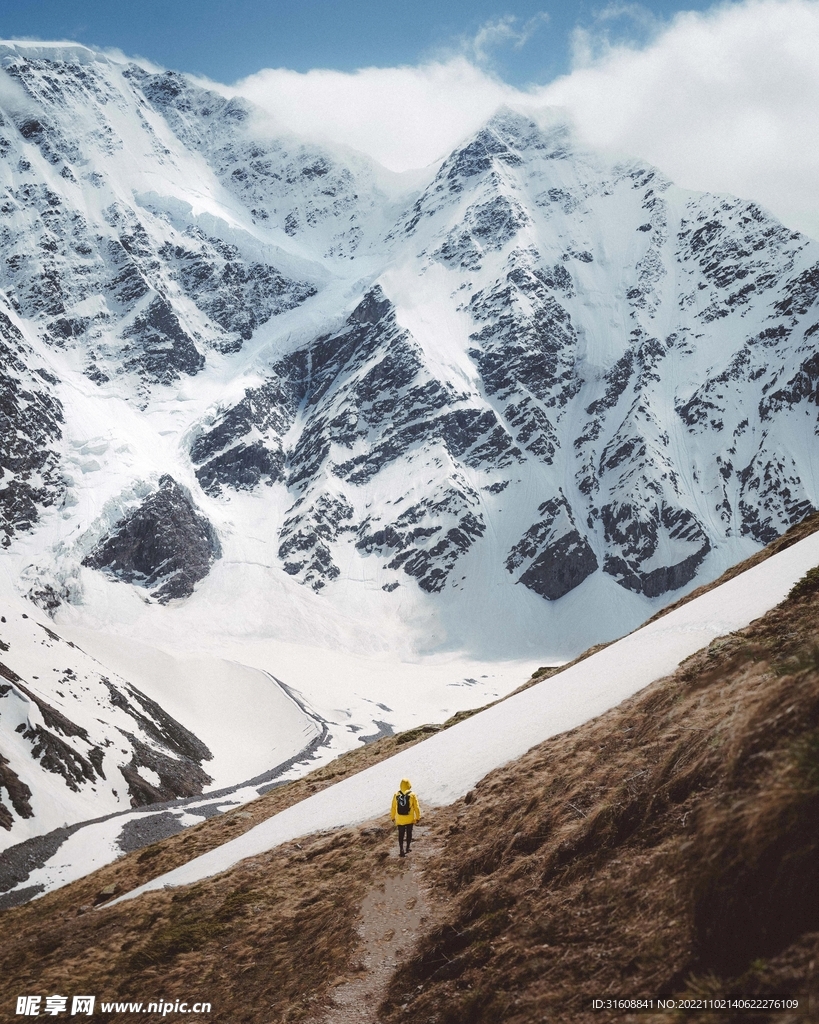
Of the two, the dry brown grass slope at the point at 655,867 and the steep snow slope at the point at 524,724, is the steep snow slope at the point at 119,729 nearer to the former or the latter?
the steep snow slope at the point at 524,724

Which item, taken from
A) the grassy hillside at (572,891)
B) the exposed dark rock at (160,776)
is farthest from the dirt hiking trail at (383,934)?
the exposed dark rock at (160,776)

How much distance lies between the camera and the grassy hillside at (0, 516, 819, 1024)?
232 inches

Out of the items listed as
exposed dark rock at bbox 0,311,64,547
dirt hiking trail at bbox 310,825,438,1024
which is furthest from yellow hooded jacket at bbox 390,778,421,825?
exposed dark rock at bbox 0,311,64,547

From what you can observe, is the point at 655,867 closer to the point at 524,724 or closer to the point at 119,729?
the point at 524,724

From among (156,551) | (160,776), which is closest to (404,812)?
(160,776)

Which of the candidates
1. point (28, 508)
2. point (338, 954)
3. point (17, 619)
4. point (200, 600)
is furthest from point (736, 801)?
point (28, 508)

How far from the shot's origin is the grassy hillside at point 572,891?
19.3 ft

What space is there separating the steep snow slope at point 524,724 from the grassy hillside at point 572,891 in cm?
143

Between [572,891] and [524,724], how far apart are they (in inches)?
440

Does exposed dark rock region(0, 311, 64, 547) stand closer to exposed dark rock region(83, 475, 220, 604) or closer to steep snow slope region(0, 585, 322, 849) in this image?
exposed dark rock region(83, 475, 220, 604)

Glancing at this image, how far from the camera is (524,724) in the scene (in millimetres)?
19609

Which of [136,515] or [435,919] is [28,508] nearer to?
[136,515]

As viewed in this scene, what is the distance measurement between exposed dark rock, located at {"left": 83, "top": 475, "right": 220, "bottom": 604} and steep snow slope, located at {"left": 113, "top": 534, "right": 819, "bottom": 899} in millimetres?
172410

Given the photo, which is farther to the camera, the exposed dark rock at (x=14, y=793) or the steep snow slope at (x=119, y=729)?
the steep snow slope at (x=119, y=729)
